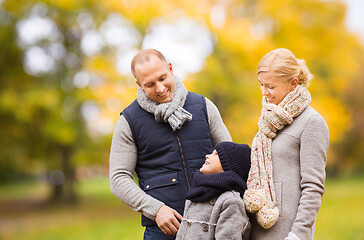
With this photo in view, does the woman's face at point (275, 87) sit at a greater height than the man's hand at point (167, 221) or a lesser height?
greater

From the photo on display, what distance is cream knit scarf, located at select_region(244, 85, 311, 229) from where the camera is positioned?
85.4 inches

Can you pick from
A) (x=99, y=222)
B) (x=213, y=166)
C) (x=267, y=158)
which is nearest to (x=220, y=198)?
(x=213, y=166)

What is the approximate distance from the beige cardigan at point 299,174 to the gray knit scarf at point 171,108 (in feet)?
2.06

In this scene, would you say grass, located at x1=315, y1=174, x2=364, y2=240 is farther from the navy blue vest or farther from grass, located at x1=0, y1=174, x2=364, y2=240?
the navy blue vest

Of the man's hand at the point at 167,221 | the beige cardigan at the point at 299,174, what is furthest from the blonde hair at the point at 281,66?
the man's hand at the point at 167,221

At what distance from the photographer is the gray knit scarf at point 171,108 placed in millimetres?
2617

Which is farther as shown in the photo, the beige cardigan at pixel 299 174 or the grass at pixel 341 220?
the grass at pixel 341 220

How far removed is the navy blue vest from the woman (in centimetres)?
50

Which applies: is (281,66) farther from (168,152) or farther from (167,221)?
(167,221)

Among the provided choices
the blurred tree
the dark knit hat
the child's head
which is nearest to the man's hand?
the child's head

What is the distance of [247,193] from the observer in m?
2.23

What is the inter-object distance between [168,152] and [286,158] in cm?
79

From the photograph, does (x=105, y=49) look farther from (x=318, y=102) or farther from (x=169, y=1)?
(x=318, y=102)

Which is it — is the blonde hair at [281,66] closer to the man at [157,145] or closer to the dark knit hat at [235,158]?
the dark knit hat at [235,158]
